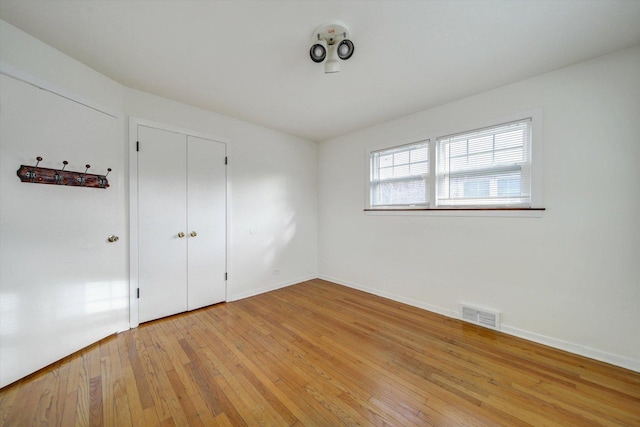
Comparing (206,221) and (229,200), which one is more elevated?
(229,200)

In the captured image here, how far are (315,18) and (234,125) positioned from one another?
2.13 m

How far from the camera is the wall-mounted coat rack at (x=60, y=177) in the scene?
70.6 inches

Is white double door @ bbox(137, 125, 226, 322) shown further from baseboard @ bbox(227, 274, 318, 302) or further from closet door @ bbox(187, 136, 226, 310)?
baseboard @ bbox(227, 274, 318, 302)

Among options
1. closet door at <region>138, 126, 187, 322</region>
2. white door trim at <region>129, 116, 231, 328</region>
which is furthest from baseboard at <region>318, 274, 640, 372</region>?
white door trim at <region>129, 116, 231, 328</region>

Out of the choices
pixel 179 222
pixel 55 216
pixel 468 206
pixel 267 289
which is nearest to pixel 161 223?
pixel 179 222

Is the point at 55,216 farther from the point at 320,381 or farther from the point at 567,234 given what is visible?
the point at 567,234

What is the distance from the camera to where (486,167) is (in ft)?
8.47

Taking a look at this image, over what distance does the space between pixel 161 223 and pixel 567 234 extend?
167 inches

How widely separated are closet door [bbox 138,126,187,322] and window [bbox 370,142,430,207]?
273cm

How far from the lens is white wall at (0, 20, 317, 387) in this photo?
1741mm

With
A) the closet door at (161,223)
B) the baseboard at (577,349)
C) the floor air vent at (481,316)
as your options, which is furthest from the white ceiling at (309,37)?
the baseboard at (577,349)

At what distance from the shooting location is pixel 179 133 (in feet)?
9.34

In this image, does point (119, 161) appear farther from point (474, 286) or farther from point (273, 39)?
point (474, 286)

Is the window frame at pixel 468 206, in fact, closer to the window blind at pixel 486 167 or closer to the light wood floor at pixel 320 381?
the window blind at pixel 486 167
